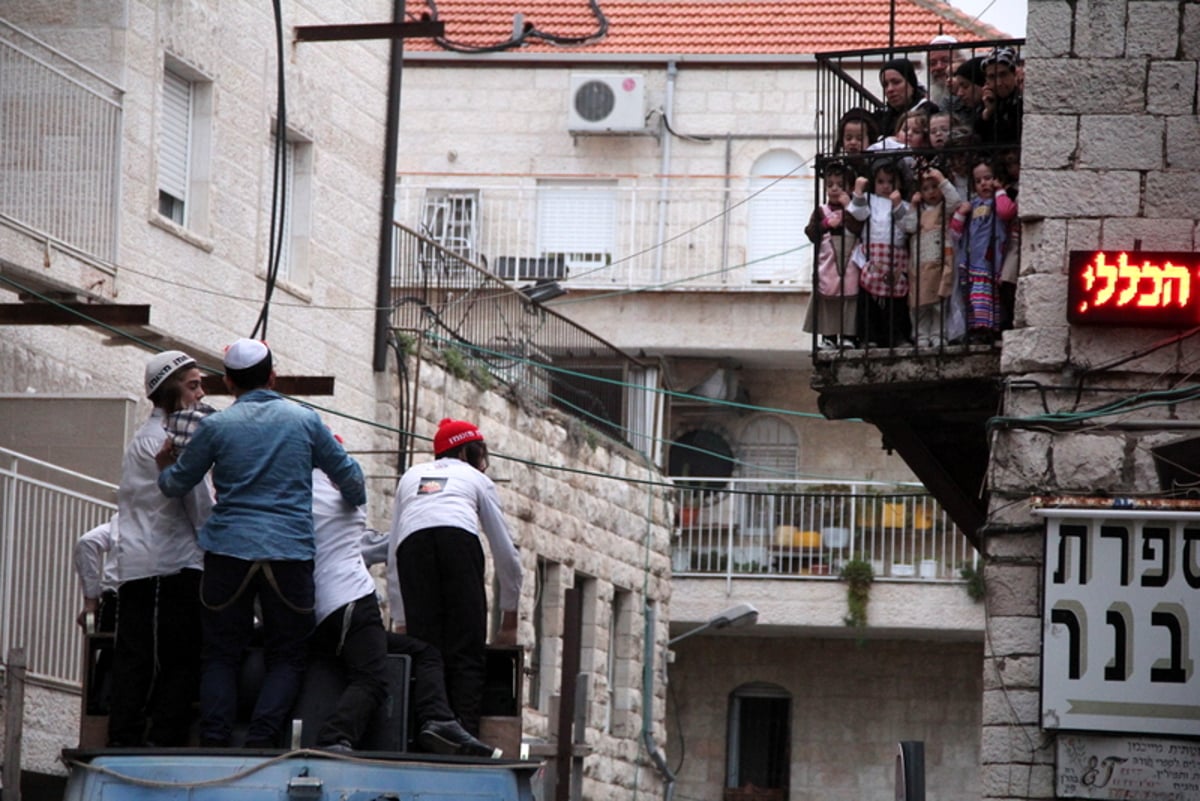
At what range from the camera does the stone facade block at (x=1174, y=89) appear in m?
14.0

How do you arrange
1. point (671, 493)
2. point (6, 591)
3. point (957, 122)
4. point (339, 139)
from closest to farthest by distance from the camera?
point (957, 122) < point (6, 591) < point (339, 139) < point (671, 493)

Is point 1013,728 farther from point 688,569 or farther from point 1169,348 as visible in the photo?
point 688,569

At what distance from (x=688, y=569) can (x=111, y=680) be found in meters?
23.0

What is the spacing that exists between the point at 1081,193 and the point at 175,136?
29.7 feet

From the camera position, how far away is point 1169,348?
1382cm

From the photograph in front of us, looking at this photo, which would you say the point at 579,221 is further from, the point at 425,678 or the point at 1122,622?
the point at 425,678

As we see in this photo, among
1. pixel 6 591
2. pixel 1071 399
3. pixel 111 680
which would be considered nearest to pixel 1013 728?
pixel 1071 399

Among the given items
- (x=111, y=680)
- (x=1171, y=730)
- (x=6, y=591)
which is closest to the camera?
(x=111, y=680)

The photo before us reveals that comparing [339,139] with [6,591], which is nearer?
[6,591]

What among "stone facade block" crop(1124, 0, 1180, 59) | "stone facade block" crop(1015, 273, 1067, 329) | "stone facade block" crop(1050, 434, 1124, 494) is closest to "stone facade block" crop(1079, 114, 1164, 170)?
→ "stone facade block" crop(1124, 0, 1180, 59)

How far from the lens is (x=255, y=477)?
1066 centimetres

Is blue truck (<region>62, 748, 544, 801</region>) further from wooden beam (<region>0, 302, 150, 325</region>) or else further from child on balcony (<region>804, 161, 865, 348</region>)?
wooden beam (<region>0, 302, 150, 325</region>)

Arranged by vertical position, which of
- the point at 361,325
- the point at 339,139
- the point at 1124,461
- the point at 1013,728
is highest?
the point at 339,139

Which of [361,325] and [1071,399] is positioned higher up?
[361,325]
